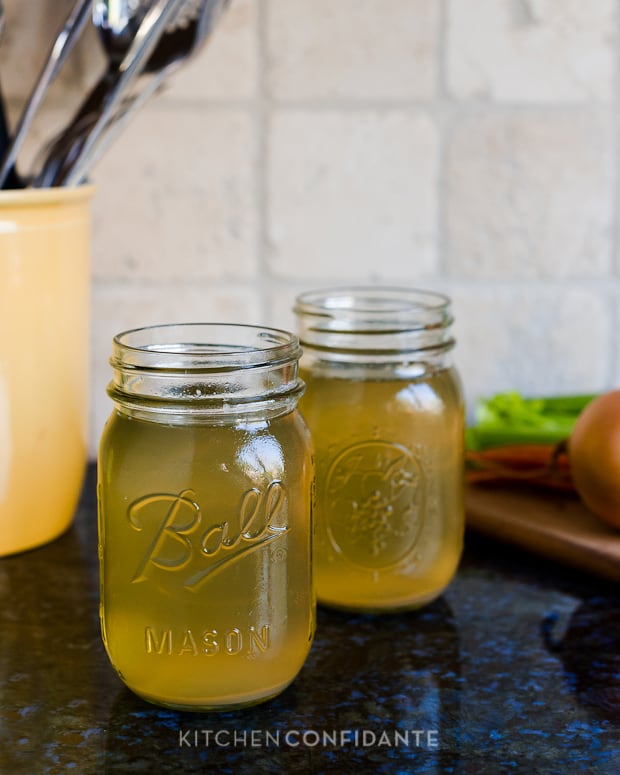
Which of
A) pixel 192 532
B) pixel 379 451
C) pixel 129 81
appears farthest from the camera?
pixel 129 81

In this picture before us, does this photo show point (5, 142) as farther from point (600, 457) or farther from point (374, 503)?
point (600, 457)

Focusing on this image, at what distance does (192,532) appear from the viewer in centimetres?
53

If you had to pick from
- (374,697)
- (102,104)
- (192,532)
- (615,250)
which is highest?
(102,104)

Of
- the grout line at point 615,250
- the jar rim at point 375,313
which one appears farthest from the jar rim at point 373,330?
the grout line at point 615,250

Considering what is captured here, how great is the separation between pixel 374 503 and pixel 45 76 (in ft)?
1.26

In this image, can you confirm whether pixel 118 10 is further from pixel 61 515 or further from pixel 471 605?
pixel 471 605

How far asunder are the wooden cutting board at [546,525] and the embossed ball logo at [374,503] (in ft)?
0.52

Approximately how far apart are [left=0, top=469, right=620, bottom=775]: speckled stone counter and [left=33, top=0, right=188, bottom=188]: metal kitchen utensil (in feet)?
0.97

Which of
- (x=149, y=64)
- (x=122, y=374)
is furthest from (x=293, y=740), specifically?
(x=149, y=64)

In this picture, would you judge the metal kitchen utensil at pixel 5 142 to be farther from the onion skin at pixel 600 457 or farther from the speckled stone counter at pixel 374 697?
the onion skin at pixel 600 457

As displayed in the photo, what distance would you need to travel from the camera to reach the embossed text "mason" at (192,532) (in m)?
0.53

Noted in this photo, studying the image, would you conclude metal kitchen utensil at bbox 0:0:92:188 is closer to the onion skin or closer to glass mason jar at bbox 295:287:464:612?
glass mason jar at bbox 295:287:464:612

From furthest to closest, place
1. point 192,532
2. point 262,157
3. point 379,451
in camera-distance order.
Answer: point 262,157, point 379,451, point 192,532

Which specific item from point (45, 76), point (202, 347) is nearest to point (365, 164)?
point (45, 76)
